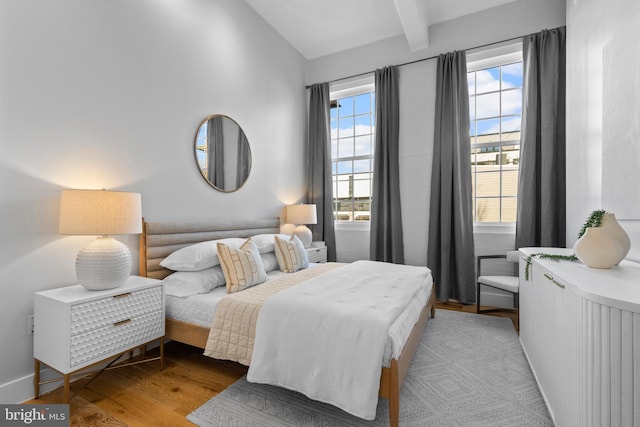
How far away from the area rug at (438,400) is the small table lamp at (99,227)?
972 millimetres

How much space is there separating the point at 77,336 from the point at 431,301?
2.77 metres

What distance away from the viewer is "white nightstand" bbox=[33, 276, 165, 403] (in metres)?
1.64

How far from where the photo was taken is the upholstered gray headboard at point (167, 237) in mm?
2406

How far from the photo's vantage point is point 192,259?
94.4 inches

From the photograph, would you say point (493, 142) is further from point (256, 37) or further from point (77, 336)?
point (77, 336)

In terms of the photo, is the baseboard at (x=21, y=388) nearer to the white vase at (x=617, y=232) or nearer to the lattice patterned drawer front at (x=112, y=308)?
the lattice patterned drawer front at (x=112, y=308)

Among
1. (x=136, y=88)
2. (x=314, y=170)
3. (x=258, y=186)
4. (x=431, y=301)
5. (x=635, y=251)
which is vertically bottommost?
(x=431, y=301)

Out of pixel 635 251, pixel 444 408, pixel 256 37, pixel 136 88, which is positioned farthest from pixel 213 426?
pixel 256 37

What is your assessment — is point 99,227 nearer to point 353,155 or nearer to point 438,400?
point 438,400

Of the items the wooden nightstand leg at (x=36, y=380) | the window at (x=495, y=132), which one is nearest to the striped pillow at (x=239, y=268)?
the wooden nightstand leg at (x=36, y=380)

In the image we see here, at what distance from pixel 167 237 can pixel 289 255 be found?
3.67 feet

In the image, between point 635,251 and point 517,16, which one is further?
point 517,16

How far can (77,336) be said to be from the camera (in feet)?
5.45

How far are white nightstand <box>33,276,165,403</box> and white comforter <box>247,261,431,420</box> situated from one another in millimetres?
840
